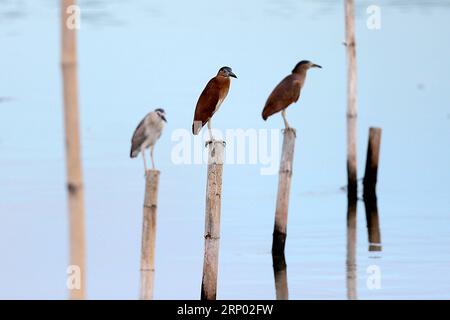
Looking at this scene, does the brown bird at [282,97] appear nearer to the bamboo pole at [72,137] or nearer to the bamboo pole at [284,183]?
the bamboo pole at [284,183]

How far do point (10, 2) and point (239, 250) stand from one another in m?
24.5

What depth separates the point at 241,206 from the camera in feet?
63.0

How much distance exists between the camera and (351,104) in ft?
64.0

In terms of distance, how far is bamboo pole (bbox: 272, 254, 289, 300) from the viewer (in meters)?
14.3

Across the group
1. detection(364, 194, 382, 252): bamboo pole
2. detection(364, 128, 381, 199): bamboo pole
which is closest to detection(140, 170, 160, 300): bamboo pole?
detection(364, 194, 382, 252): bamboo pole

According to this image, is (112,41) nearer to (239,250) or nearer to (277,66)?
(277,66)

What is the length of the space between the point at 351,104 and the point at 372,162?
88cm

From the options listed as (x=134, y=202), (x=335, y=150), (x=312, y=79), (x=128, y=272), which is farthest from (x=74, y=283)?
(x=312, y=79)

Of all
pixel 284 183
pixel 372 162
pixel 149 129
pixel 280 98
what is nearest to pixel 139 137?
pixel 149 129

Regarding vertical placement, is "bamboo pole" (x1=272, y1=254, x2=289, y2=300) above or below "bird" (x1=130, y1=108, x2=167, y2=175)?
below

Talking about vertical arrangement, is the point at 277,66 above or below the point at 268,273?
above

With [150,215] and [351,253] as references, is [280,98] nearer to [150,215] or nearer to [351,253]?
[351,253]

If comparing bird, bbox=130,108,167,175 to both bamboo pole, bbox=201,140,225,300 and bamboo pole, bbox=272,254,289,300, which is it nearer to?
bamboo pole, bbox=272,254,289,300

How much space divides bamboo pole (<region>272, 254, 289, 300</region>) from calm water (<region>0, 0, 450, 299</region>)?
0.08m
